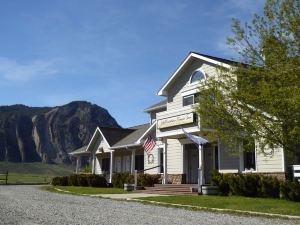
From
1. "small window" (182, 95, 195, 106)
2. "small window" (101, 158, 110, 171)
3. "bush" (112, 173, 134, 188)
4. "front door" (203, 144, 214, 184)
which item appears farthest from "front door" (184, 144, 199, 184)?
"small window" (101, 158, 110, 171)

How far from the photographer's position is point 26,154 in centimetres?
19438

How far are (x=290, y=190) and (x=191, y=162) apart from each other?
9.96 metres

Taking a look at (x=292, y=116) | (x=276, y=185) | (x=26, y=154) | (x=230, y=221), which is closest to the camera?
(x=230, y=221)

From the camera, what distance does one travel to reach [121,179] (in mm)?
29734

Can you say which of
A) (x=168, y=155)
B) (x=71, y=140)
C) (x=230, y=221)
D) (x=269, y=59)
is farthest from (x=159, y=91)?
(x=71, y=140)

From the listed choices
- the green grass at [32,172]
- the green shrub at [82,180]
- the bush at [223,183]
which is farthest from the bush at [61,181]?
the green grass at [32,172]

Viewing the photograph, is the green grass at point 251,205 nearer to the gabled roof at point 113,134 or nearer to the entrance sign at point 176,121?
the entrance sign at point 176,121

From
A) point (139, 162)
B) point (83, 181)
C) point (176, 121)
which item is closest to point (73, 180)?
point (83, 181)

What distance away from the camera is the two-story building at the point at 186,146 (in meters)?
21.1

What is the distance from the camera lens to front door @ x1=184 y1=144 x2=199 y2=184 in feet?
→ 85.6

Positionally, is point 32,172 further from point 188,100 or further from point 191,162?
point 188,100

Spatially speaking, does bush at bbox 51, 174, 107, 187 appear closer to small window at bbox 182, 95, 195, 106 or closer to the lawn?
small window at bbox 182, 95, 195, 106

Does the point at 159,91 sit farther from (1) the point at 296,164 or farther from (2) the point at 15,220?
(2) the point at 15,220

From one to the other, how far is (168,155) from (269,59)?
1440 cm
